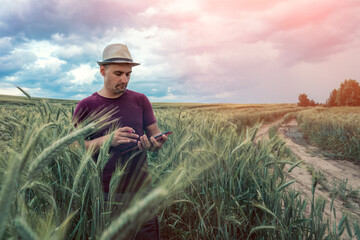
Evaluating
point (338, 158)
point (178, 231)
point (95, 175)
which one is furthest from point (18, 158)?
point (338, 158)

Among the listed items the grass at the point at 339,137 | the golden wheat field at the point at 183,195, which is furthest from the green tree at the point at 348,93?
the golden wheat field at the point at 183,195

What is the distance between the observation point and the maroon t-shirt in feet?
A: 5.15

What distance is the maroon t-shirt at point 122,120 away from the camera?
1.57 meters

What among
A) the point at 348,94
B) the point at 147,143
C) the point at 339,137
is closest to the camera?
the point at 147,143

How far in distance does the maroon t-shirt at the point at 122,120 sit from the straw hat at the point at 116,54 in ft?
0.88

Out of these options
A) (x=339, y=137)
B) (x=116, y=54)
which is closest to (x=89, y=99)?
(x=116, y=54)

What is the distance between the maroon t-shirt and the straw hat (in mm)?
268

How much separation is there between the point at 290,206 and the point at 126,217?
158 centimetres

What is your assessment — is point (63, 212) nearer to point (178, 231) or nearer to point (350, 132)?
point (178, 231)

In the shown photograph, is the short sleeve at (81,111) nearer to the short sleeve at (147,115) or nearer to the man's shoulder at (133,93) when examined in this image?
the man's shoulder at (133,93)

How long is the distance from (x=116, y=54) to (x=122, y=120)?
1.58ft

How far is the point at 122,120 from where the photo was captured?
5.67ft

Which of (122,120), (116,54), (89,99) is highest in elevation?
(116,54)

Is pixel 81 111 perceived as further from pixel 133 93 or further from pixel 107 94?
pixel 133 93
